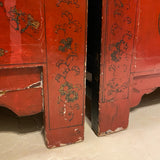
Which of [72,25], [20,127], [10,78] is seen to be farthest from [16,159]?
[72,25]

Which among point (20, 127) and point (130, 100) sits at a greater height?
point (130, 100)

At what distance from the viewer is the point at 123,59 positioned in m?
1.01

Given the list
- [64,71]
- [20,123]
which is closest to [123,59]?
[64,71]

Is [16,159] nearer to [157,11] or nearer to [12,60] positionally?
[12,60]

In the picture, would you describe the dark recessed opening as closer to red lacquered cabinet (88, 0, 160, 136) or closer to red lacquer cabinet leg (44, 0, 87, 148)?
red lacquer cabinet leg (44, 0, 87, 148)

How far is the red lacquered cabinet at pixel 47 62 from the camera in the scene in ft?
2.58

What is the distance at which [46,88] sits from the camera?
900 mm

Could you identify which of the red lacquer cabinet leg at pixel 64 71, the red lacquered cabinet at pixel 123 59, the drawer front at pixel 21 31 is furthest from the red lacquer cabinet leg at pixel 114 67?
the drawer front at pixel 21 31

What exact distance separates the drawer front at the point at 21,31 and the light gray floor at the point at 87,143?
A: 1.56ft

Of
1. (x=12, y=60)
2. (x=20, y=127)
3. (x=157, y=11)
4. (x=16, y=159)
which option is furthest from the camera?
(x=20, y=127)

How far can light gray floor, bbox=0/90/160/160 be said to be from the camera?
3.07 ft

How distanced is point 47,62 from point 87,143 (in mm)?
507

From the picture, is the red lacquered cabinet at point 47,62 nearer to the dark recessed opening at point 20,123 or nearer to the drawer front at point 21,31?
the drawer front at point 21,31

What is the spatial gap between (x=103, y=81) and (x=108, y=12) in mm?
351
